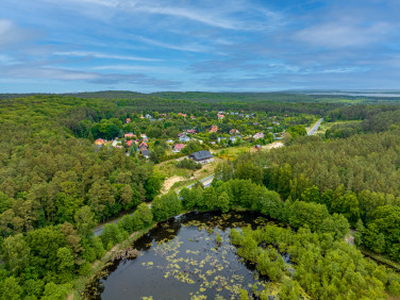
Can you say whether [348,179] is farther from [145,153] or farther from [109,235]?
[145,153]

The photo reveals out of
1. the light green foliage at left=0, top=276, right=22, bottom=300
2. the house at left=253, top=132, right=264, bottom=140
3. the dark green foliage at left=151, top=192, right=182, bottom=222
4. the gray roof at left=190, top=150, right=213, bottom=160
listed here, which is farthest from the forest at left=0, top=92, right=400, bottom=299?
the house at left=253, top=132, right=264, bottom=140

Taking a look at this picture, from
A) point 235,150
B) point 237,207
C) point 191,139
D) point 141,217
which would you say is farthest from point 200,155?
point 141,217

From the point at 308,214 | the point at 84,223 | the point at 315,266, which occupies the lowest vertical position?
the point at 315,266

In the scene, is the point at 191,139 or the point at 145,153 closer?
the point at 145,153

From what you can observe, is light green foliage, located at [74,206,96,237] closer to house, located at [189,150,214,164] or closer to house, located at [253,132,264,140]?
house, located at [189,150,214,164]

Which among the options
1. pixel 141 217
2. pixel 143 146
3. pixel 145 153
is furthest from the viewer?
pixel 143 146

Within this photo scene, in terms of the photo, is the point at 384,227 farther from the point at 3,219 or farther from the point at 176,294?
the point at 3,219

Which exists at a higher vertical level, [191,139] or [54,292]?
[191,139]
